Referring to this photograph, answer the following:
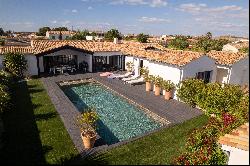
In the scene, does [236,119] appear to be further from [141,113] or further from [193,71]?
[193,71]

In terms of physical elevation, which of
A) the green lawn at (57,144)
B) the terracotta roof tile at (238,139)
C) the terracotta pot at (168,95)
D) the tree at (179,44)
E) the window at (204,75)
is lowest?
the green lawn at (57,144)

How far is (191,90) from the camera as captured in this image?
20.1m

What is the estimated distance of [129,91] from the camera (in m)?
24.5

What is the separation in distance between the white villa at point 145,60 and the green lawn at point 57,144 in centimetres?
643

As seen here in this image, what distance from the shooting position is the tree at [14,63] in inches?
1087

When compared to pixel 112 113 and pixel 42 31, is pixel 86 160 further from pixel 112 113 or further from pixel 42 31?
pixel 42 31

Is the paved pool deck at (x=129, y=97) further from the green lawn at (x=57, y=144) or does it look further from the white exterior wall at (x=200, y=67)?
the white exterior wall at (x=200, y=67)

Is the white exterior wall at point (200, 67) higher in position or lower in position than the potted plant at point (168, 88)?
higher

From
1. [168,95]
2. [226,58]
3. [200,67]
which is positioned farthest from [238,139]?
[226,58]

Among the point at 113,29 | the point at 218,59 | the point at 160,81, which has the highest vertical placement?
the point at 113,29

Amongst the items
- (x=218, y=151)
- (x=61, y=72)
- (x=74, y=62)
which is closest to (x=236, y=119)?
(x=218, y=151)

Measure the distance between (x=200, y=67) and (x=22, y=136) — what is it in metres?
17.3

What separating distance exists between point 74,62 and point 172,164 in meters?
27.0

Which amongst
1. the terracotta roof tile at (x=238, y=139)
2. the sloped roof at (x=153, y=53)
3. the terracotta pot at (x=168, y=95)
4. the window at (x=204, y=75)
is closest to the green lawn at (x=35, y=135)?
the terracotta roof tile at (x=238, y=139)
